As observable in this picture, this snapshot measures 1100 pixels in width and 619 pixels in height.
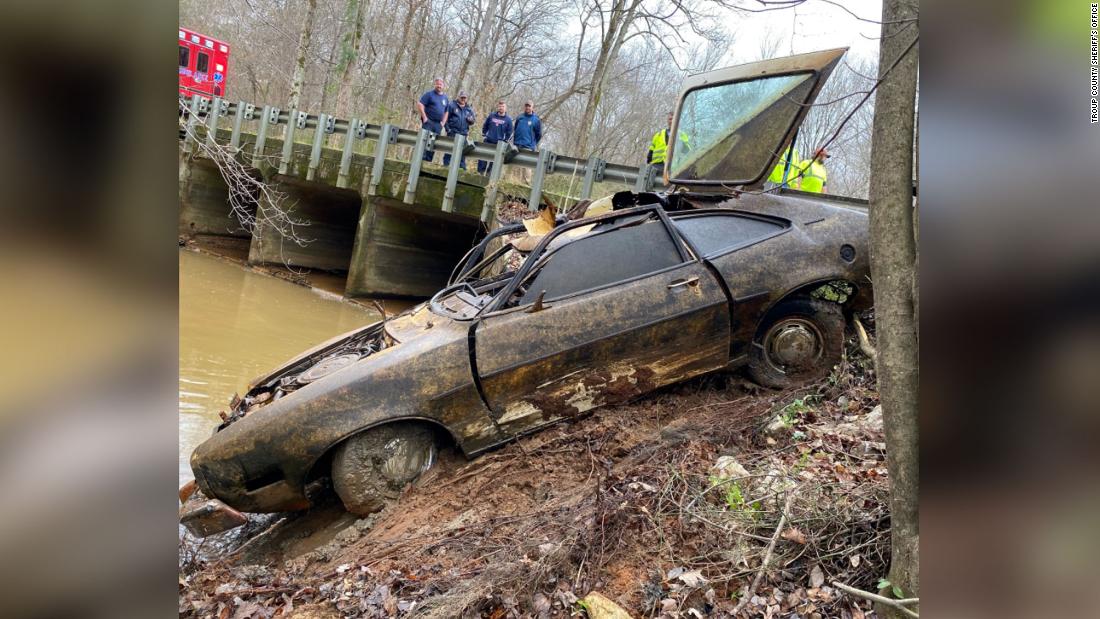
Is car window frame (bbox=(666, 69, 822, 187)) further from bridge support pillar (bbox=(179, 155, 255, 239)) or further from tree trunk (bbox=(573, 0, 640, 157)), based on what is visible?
bridge support pillar (bbox=(179, 155, 255, 239))

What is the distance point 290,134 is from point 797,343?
1406cm

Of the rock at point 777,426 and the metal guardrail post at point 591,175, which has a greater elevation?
the metal guardrail post at point 591,175

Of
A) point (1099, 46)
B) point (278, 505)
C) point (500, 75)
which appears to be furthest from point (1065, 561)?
point (500, 75)

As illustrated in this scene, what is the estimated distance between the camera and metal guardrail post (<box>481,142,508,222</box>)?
12.4m

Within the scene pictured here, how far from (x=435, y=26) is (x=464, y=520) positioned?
27.5 m

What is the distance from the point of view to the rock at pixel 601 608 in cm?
322

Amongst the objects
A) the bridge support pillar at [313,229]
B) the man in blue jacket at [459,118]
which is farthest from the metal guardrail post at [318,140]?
the man in blue jacket at [459,118]

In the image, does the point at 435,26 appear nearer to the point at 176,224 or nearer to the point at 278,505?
the point at 278,505

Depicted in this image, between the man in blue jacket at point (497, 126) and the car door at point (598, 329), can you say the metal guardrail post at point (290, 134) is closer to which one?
the man in blue jacket at point (497, 126)

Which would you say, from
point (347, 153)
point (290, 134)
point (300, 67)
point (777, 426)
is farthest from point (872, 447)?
point (300, 67)

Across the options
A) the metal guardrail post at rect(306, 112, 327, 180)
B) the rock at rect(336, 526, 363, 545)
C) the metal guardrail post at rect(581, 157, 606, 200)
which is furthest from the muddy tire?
the metal guardrail post at rect(306, 112, 327, 180)

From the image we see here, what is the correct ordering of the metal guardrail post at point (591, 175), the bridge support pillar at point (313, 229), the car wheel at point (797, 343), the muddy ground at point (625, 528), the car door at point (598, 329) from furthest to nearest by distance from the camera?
the bridge support pillar at point (313, 229) → the metal guardrail post at point (591, 175) → the car wheel at point (797, 343) → the car door at point (598, 329) → the muddy ground at point (625, 528)

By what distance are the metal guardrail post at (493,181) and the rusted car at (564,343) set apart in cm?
647

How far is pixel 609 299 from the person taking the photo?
5164 mm
